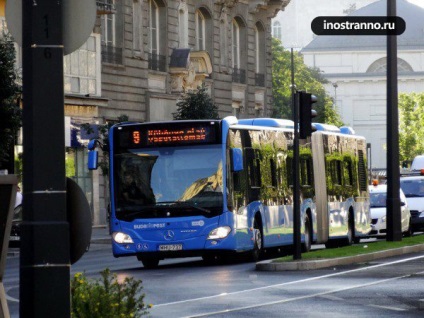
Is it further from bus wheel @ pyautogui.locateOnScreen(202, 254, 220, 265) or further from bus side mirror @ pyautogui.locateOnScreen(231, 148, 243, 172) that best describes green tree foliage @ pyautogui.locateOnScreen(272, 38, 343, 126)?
bus side mirror @ pyautogui.locateOnScreen(231, 148, 243, 172)

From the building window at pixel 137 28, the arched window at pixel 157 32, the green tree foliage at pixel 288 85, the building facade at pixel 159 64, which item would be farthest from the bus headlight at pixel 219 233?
the green tree foliage at pixel 288 85

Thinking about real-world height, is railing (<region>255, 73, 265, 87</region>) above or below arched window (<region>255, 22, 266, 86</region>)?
below

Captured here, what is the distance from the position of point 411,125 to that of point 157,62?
77.4m

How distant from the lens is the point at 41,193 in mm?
9102

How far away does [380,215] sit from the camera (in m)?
41.8

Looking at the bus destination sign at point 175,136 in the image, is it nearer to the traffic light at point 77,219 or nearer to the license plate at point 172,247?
the license plate at point 172,247

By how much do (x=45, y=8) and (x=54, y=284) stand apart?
1.64 meters

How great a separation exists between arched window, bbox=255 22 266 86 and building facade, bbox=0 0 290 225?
0.15 feet

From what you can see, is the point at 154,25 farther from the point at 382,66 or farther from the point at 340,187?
the point at 382,66

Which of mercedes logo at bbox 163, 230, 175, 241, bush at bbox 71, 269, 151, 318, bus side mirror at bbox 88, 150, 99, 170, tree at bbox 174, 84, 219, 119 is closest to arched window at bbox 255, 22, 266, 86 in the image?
tree at bbox 174, 84, 219, 119

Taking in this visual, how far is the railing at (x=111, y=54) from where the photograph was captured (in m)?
53.4

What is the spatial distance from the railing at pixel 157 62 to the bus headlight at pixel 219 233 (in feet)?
98.7

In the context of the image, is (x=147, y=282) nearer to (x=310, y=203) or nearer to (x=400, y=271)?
(x=400, y=271)

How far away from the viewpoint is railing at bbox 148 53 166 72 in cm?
5787
